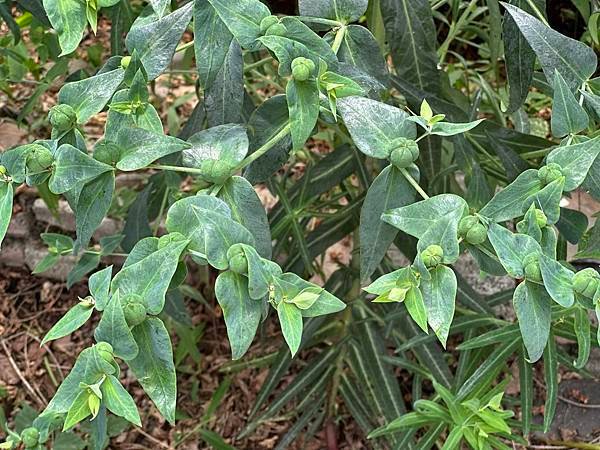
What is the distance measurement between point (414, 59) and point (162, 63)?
39 cm

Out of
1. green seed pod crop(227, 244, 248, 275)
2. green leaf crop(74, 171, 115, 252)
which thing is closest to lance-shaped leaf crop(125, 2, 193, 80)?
green leaf crop(74, 171, 115, 252)

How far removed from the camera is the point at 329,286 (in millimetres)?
1378

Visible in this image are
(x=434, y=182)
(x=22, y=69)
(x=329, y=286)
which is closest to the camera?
(x=434, y=182)

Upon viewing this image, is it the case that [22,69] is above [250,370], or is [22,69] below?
above

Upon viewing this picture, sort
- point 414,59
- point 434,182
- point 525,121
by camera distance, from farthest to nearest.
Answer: point 525,121
point 434,182
point 414,59

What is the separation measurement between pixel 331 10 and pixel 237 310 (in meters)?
0.32

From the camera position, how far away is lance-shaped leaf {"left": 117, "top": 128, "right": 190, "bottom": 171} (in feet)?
2.08

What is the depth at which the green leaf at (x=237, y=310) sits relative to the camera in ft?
1.90

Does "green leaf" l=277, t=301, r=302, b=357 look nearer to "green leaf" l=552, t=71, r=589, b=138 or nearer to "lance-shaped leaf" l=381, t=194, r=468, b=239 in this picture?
"lance-shaped leaf" l=381, t=194, r=468, b=239

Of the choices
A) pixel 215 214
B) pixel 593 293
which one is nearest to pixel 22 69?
pixel 215 214

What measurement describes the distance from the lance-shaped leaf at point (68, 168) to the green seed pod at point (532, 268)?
0.33 meters

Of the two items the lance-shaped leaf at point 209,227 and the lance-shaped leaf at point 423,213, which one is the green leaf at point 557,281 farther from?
the lance-shaped leaf at point 209,227

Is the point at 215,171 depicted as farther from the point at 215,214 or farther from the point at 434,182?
the point at 434,182

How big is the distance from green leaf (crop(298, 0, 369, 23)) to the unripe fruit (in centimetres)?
17
